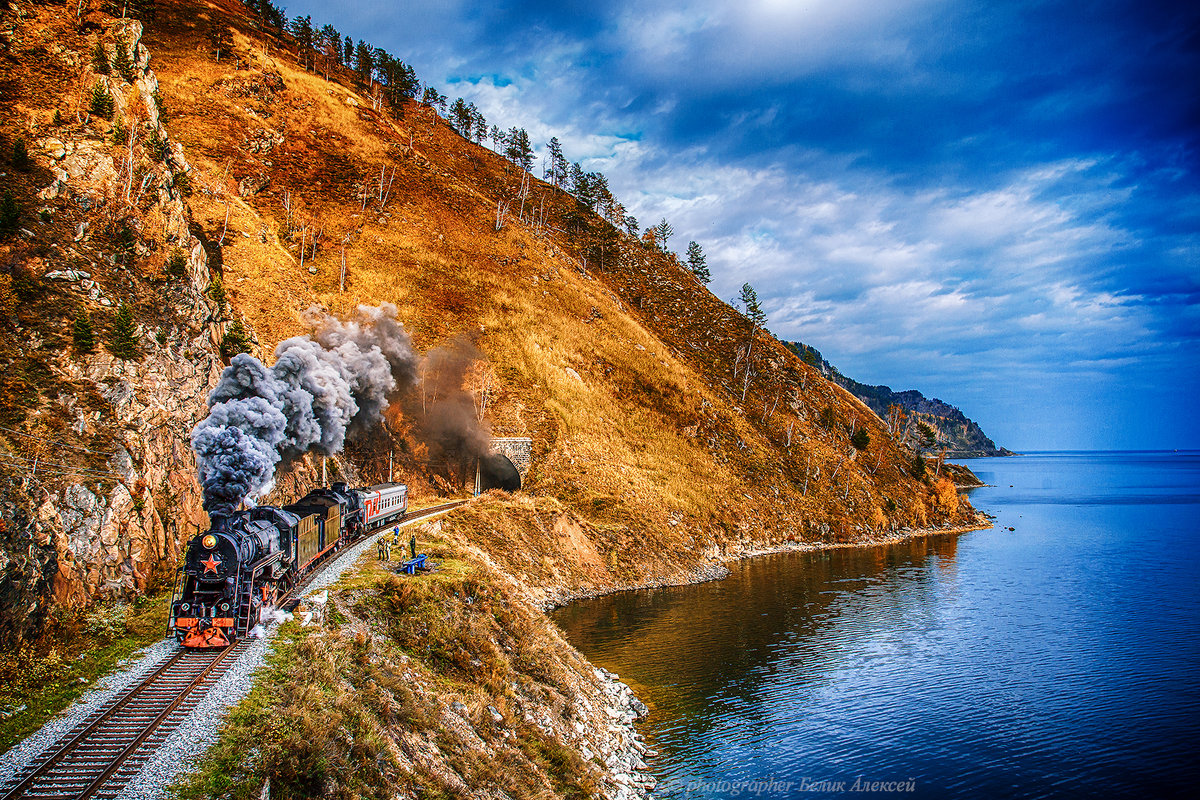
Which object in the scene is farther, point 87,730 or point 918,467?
point 918,467

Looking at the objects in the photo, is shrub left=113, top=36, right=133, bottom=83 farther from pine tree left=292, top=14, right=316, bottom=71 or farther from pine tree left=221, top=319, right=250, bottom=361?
pine tree left=292, top=14, right=316, bottom=71

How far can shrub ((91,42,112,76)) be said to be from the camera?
159ft

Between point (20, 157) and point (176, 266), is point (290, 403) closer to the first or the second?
point (176, 266)

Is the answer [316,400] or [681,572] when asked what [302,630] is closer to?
[316,400]

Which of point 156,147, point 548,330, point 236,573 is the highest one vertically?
point 156,147

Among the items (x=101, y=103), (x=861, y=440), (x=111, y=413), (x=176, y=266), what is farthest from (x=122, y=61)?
(x=861, y=440)

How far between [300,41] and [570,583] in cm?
13229

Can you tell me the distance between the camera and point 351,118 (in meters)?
105

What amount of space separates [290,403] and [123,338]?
8.83m

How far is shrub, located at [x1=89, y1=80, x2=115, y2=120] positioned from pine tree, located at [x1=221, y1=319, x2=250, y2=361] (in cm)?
1768

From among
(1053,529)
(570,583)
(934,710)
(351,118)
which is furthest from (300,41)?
(1053,529)

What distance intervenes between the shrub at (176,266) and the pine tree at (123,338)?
26.8 ft

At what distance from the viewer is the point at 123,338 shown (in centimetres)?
3161

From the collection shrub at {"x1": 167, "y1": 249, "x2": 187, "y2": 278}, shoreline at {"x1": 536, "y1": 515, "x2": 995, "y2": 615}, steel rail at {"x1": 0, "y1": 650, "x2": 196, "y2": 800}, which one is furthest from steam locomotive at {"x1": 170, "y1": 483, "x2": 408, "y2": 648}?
shoreline at {"x1": 536, "y1": 515, "x2": 995, "y2": 615}
